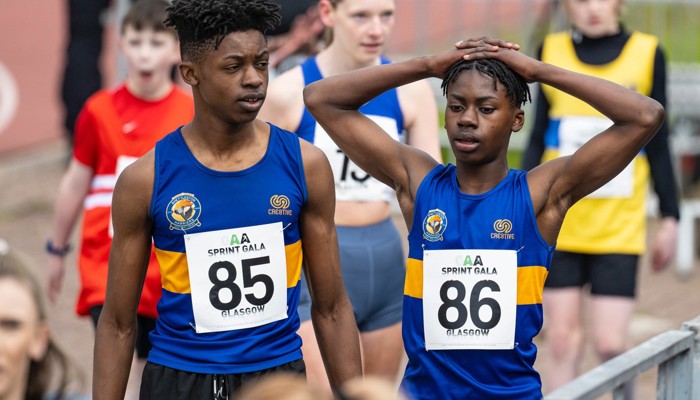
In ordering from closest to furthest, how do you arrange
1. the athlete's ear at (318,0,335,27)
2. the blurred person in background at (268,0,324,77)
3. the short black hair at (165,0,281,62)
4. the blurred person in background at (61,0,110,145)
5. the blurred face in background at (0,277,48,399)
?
the blurred face in background at (0,277,48,399)
the short black hair at (165,0,281,62)
the athlete's ear at (318,0,335,27)
the blurred person in background at (268,0,324,77)
the blurred person in background at (61,0,110,145)

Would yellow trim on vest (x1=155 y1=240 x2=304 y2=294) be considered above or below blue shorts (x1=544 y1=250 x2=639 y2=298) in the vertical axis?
above

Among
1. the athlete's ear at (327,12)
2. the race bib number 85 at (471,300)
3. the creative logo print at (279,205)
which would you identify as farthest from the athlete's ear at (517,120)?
the athlete's ear at (327,12)

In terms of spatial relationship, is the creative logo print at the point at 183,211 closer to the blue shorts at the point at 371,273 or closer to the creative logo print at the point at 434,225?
the creative logo print at the point at 434,225

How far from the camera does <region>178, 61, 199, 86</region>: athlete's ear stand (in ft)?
14.0

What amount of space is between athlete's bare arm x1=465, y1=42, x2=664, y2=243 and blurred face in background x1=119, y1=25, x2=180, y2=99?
7.53ft

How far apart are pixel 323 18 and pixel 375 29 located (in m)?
0.38

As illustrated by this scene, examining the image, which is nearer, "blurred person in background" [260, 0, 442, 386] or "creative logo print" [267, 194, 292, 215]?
"creative logo print" [267, 194, 292, 215]

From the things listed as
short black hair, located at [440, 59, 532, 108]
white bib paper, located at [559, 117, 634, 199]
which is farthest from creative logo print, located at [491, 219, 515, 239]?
white bib paper, located at [559, 117, 634, 199]

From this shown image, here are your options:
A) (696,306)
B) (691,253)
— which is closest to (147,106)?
(696,306)

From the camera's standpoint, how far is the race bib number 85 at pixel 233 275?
13.9ft

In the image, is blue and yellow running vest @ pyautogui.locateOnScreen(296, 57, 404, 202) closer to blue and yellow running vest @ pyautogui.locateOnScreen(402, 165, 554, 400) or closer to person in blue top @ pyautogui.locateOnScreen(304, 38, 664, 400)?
person in blue top @ pyautogui.locateOnScreen(304, 38, 664, 400)

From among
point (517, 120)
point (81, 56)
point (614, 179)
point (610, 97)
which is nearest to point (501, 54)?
point (517, 120)

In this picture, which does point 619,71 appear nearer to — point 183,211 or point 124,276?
point 183,211

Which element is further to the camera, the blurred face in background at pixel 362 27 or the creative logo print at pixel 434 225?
the blurred face in background at pixel 362 27
